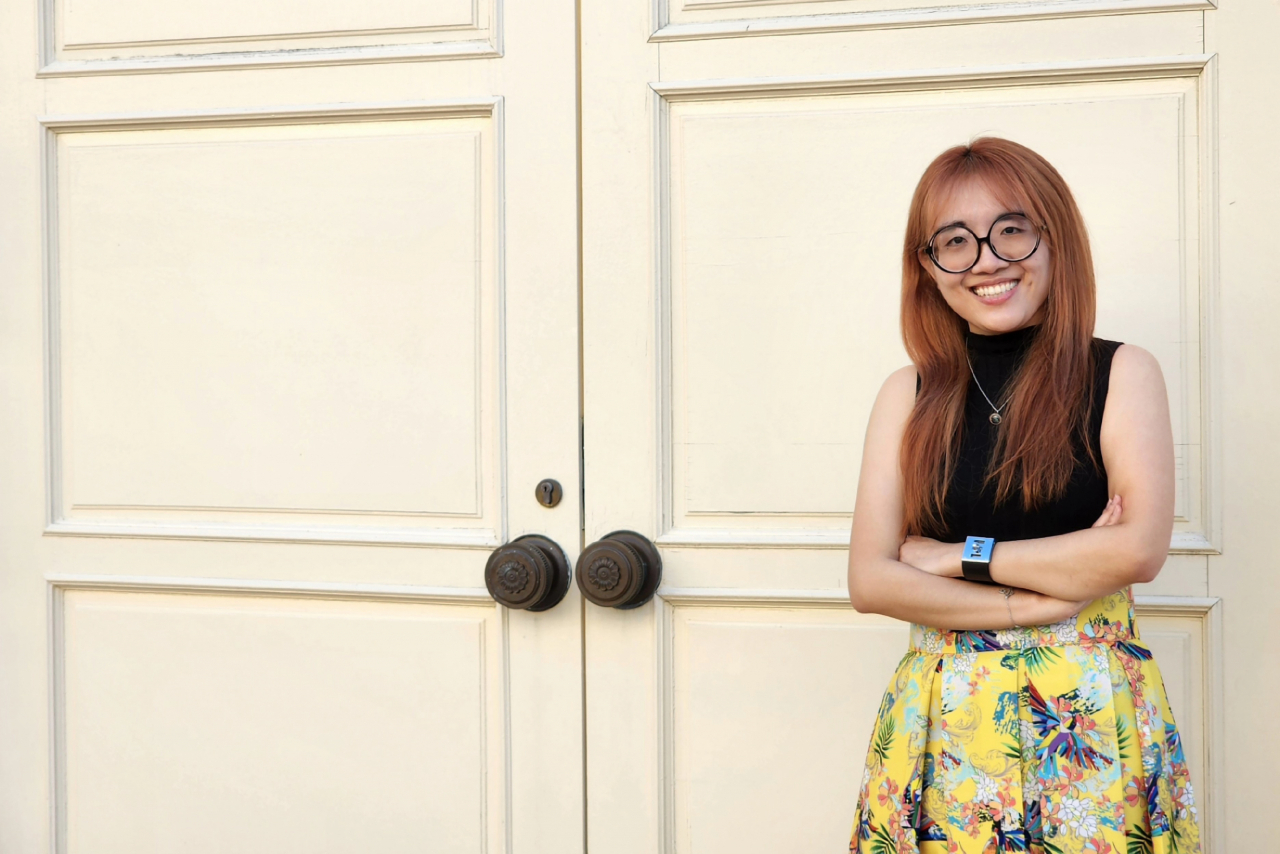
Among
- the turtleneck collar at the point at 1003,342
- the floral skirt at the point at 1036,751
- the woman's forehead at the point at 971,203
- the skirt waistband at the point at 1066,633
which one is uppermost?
the woman's forehead at the point at 971,203

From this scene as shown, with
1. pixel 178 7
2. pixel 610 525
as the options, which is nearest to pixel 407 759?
pixel 610 525

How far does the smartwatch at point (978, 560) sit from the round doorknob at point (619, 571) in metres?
0.59

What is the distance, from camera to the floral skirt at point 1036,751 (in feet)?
3.98

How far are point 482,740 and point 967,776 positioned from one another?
2.89 feet

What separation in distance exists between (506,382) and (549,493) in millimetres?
187

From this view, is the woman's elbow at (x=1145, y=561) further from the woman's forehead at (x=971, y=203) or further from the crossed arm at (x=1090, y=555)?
the woman's forehead at (x=971, y=203)

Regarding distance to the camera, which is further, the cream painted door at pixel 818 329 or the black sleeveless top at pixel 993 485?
the cream painted door at pixel 818 329

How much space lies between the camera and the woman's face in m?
1.30

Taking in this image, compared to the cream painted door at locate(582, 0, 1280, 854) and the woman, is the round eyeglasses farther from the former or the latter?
the cream painted door at locate(582, 0, 1280, 854)

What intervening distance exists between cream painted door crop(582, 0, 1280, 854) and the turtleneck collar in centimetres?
37

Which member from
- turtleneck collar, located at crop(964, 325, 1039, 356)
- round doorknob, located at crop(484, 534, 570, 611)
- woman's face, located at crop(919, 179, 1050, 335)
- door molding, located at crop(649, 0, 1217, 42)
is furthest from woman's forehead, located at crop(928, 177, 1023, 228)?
round doorknob, located at crop(484, 534, 570, 611)

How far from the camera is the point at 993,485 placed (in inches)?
51.0

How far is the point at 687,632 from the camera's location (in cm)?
182

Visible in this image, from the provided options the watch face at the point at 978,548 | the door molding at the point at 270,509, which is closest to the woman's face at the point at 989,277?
the watch face at the point at 978,548
